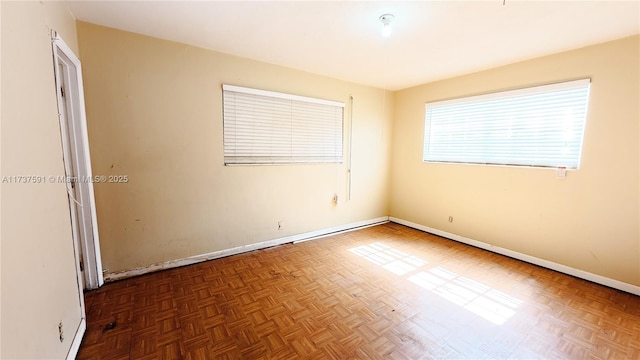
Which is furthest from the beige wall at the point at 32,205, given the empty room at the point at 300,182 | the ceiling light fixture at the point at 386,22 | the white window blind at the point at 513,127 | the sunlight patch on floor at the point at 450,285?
the white window blind at the point at 513,127

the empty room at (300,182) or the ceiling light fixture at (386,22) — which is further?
the ceiling light fixture at (386,22)

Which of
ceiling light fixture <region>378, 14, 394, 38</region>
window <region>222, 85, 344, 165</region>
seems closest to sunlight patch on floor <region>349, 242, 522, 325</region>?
window <region>222, 85, 344, 165</region>

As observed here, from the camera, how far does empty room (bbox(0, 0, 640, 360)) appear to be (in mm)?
1695

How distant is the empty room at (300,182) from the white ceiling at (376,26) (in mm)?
26

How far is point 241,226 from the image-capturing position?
3.42 metres

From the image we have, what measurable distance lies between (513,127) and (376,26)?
2.29 meters

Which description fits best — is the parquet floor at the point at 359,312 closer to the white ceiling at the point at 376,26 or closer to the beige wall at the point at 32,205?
the beige wall at the point at 32,205

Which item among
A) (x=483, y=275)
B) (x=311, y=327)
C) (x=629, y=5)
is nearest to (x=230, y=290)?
(x=311, y=327)

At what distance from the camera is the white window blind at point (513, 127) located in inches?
112

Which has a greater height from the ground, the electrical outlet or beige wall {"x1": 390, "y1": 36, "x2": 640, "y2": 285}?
beige wall {"x1": 390, "y1": 36, "x2": 640, "y2": 285}

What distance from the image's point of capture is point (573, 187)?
2861 millimetres

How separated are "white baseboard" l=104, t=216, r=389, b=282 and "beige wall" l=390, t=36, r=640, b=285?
4.61ft

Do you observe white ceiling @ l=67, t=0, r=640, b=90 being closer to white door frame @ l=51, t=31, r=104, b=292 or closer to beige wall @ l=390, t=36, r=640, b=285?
beige wall @ l=390, t=36, r=640, b=285

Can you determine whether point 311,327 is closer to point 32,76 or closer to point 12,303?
point 12,303
